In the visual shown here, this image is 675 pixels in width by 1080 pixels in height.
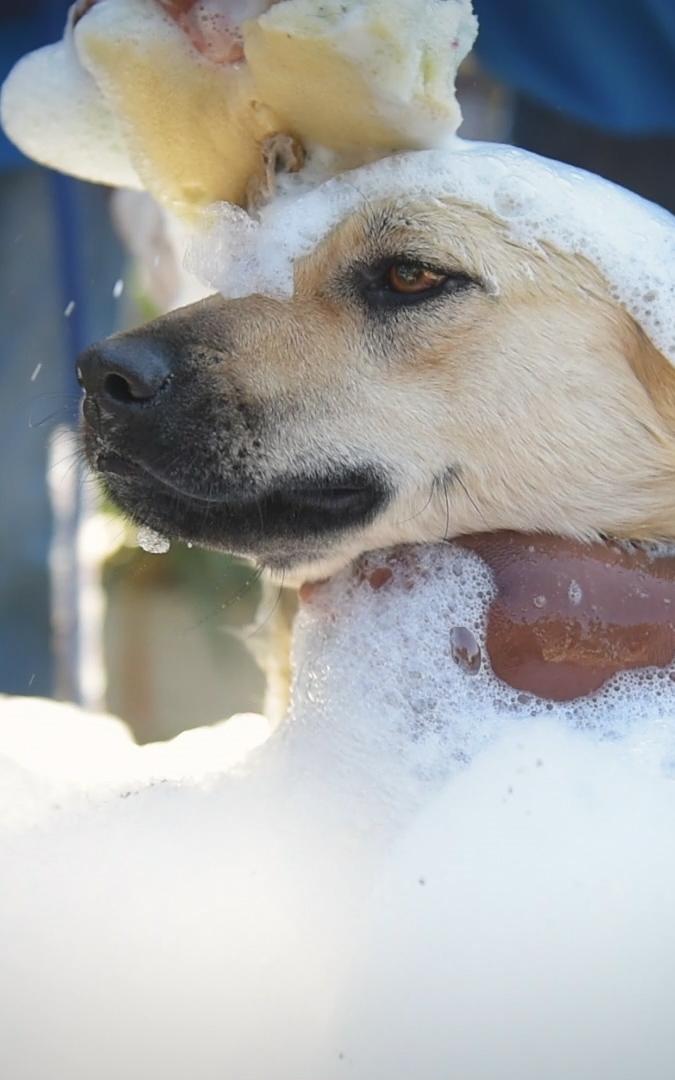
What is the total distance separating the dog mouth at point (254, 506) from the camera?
1423mm

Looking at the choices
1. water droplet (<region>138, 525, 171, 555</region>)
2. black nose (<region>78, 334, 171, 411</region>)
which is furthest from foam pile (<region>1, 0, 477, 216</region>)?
water droplet (<region>138, 525, 171, 555</region>)

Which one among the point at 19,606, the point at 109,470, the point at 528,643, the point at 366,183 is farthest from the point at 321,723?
the point at 19,606

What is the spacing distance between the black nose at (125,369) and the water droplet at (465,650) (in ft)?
1.47

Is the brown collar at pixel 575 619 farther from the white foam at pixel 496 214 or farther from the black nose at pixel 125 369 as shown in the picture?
the black nose at pixel 125 369

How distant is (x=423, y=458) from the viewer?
4.77 feet

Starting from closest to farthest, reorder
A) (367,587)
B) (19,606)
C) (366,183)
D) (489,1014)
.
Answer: (489,1014) → (366,183) → (367,587) → (19,606)

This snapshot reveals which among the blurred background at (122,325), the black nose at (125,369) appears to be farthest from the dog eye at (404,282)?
the blurred background at (122,325)

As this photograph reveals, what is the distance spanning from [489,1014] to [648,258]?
0.89 meters

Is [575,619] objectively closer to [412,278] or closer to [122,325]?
[412,278]

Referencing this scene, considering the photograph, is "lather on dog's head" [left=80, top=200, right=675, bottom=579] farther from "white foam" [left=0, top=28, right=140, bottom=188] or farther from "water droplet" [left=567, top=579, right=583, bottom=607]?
"white foam" [left=0, top=28, right=140, bottom=188]

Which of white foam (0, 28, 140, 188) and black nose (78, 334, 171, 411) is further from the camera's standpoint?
white foam (0, 28, 140, 188)

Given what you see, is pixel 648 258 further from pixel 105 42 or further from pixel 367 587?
pixel 105 42

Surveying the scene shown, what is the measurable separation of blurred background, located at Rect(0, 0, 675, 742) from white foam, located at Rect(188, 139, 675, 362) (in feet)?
1.51

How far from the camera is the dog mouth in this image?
4.67 ft
